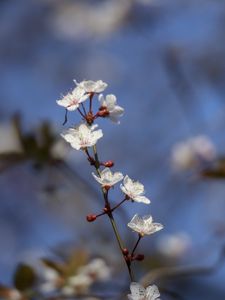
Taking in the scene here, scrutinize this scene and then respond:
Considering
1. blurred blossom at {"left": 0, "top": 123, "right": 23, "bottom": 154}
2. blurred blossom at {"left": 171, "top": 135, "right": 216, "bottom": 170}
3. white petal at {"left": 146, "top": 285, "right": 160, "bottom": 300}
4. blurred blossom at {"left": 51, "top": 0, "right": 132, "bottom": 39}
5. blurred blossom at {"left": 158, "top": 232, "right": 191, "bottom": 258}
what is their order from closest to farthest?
white petal at {"left": 146, "top": 285, "right": 160, "bottom": 300} < blurred blossom at {"left": 0, "top": 123, "right": 23, "bottom": 154} < blurred blossom at {"left": 171, "top": 135, "right": 216, "bottom": 170} < blurred blossom at {"left": 158, "top": 232, "right": 191, "bottom": 258} < blurred blossom at {"left": 51, "top": 0, "right": 132, "bottom": 39}

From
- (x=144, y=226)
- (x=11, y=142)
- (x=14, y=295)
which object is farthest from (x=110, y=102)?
(x=11, y=142)

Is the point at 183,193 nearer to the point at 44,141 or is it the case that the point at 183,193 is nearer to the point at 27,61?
the point at 27,61

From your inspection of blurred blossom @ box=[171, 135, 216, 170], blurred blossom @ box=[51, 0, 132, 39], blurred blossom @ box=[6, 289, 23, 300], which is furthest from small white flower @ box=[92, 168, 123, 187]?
blurred blossom @ box=[51, 0, 132, 39]

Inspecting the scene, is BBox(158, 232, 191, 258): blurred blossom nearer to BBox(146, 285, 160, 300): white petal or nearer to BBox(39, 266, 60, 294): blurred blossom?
BBox(39, 266, 60, 294): blurred blossom

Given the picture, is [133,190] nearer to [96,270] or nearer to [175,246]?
[96,270]

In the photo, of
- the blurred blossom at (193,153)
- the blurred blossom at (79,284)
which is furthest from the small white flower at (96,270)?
the blurred blossom at (193,153)
